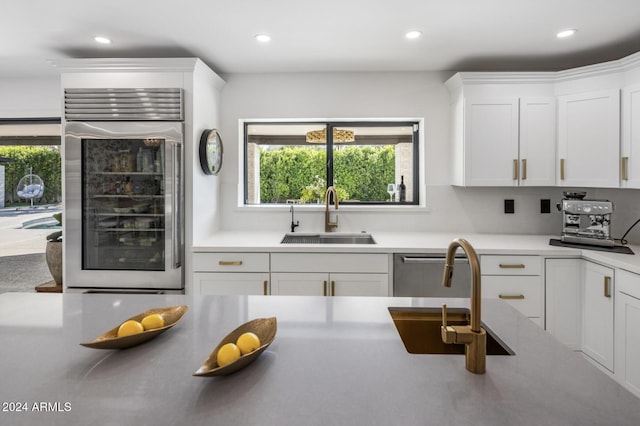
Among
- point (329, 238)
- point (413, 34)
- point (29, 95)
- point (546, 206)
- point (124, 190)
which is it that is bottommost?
point (329, 238)

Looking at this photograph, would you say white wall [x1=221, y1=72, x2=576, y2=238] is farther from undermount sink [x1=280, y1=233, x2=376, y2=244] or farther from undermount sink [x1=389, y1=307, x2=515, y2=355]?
undermount sink [x1=389, y1=307, x2=515, y2=355]

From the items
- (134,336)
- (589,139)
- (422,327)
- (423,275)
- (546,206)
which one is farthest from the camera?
(546,206)

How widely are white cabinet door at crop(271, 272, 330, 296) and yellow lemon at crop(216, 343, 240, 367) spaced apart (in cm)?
170

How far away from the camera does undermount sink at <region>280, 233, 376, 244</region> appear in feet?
10.5

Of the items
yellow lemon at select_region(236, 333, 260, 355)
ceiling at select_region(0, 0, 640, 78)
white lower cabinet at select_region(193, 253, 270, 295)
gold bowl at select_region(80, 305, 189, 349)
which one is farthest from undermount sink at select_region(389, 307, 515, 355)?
ceiling at select_region(0, 0, 640, 78)

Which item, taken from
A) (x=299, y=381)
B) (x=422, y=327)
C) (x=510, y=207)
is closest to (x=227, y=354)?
(x=299, y=381)

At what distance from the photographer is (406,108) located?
10.8 feet

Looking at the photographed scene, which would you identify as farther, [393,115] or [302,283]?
[393,115]

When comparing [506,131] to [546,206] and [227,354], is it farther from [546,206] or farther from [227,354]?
[227,354]

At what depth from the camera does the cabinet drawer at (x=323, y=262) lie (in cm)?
265

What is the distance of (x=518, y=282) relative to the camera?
258cm

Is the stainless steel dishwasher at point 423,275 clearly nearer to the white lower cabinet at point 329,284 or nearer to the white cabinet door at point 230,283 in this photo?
the white lower cabinet at point 329,284

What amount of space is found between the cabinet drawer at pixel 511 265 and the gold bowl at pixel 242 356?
6.28 ft

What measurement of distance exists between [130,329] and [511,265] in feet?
7.85
